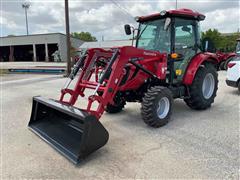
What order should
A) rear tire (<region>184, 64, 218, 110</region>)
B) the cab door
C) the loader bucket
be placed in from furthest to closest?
rear tire (<region>184, 64, 218, 110</region>), the cab door, the loader bucket

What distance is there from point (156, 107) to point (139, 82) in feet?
2.24

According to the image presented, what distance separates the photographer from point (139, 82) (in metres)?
4.52

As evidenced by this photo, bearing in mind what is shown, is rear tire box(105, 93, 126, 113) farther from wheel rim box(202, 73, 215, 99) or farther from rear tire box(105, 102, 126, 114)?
wheel rim box(202, 73, 215, 99)

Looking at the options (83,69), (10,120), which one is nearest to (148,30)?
(83,69)

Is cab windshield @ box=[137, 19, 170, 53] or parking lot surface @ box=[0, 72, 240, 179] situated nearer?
parking lot surface @ box=[0, 72, 240, 179]

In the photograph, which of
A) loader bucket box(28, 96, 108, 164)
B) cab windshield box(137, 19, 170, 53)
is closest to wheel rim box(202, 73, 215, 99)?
cab windshield box(137, 19, 170, 53)

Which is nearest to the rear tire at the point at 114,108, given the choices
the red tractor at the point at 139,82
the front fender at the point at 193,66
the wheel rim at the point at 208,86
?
the red tractor at the point at 139,82

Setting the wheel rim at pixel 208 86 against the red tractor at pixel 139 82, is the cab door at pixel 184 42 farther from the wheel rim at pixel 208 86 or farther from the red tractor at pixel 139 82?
the wheel rim at pixel 208 86

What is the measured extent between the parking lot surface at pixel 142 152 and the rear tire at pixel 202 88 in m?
0.36

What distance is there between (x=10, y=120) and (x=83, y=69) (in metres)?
2.13

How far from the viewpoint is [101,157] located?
3.20m

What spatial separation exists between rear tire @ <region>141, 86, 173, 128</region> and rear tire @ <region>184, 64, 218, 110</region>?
3.50 feet

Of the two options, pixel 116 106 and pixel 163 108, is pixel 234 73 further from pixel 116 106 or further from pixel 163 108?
pixel 116 106

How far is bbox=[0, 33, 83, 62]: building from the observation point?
43938 mm
